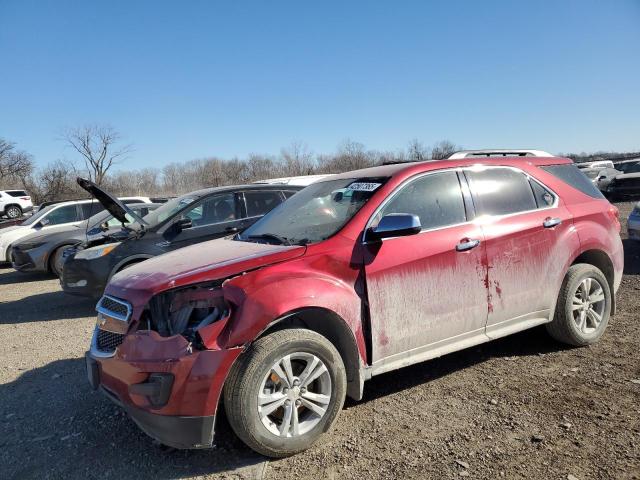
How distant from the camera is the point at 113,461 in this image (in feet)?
9.91

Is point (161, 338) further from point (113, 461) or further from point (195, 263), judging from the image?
point (113, 461)

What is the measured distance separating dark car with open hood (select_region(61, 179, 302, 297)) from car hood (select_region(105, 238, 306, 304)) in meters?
3.43

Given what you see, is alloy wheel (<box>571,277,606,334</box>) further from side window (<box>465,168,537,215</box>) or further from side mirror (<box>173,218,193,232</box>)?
side mirror (<box>173,218,193,232</box>)

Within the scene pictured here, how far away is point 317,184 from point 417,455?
2561mm

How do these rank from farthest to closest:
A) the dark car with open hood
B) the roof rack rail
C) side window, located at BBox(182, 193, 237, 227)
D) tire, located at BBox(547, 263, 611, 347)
Result: side window, located at BBox(182, 193, 237, 227), the dark car with open hood, the roof rack rail, tire, located at BBox(547, 263, 611, 347)

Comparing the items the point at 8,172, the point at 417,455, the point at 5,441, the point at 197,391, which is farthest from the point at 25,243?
the point at 8,172

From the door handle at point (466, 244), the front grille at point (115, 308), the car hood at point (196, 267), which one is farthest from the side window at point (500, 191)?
the front grille at point (115, 308)

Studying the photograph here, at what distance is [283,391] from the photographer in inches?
113

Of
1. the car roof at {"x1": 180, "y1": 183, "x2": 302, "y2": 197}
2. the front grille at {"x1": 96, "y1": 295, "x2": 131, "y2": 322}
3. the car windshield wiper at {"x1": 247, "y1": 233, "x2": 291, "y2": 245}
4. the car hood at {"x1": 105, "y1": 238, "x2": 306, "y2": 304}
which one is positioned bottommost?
the front grille at {"x1": 96, "y1": 295, "x2": 131, "y2": 322}

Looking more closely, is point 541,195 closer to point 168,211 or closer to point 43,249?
point 168,211

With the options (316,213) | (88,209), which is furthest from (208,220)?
(88,209)

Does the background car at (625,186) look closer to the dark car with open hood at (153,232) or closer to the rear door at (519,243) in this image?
the dark car with open hood at (153,232)

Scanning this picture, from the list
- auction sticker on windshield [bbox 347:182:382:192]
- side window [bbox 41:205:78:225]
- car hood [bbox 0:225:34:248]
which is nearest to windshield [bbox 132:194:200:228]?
auction sticker on windshield [bbox 347:182:382:192]

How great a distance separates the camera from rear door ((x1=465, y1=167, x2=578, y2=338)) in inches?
148
